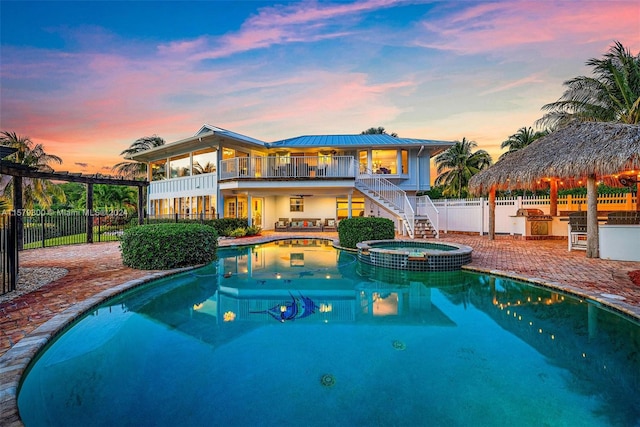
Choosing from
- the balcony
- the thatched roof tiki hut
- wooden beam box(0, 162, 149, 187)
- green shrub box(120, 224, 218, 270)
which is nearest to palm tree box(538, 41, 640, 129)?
the thatched roof tiki hut

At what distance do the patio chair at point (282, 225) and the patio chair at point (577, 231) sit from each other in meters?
13.9

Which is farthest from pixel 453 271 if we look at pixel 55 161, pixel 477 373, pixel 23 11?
pixel 55 161

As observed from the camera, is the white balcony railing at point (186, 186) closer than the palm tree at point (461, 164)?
Yes

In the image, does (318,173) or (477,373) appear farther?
(318,173)

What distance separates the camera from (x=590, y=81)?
15758mm

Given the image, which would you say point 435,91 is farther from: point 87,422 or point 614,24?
point 87,422

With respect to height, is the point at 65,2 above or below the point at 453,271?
above

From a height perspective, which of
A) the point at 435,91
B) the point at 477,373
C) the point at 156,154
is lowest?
the point at 477,373

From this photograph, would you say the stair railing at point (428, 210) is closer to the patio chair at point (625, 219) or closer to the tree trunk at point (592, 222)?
the tree trunk at point (592, 222)

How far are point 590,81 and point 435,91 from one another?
795 centimetres

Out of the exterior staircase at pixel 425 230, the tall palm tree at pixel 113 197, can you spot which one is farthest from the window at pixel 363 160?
the tall palm tree at pixel 113 197

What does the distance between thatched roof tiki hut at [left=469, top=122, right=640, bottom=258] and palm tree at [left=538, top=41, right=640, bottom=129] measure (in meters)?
6.06

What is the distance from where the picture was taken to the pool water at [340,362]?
2.52 metres

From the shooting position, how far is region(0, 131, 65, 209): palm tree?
19.1 metres
